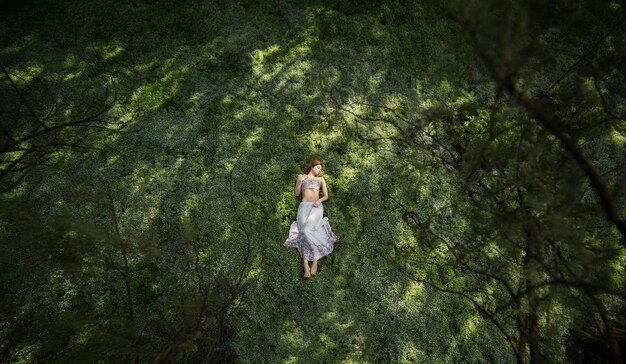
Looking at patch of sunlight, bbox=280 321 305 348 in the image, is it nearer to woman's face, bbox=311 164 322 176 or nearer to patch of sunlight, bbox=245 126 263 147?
woman's face, bbox=311 164 322 176

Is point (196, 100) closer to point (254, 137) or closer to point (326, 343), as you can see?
point (254, 137)

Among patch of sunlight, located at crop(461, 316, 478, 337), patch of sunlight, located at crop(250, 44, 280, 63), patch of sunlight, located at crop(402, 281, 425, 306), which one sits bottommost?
patch of sunlight, located at crop(461, 316, 478, 337)

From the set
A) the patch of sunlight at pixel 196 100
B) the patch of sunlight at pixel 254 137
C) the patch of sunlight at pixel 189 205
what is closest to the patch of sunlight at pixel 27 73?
the patch of sunlight at pixel 196 100

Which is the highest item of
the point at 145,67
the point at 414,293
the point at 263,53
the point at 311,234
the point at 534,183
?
the point at 534,183

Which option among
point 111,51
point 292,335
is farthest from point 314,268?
point 111,51

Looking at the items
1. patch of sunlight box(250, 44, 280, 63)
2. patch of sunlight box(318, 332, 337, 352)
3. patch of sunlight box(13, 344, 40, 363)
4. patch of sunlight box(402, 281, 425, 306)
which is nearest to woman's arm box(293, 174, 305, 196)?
patch of sunlight box(318, 332, 337, 352)

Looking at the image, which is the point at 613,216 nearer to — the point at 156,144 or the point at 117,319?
the point at 117,319
